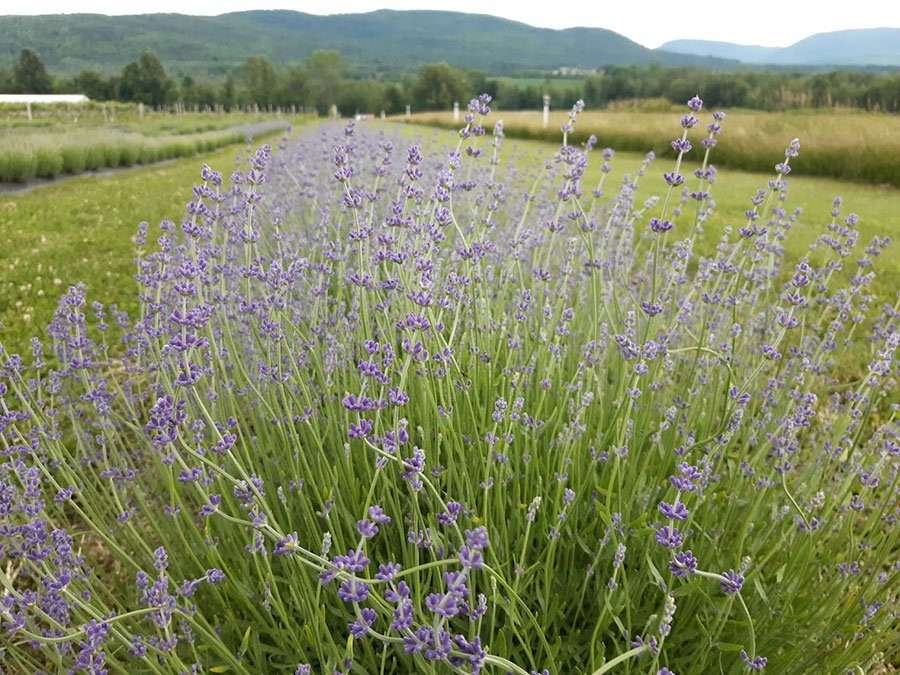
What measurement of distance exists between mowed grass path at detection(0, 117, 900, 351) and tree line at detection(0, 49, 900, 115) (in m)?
18.4

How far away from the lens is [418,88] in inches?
3027

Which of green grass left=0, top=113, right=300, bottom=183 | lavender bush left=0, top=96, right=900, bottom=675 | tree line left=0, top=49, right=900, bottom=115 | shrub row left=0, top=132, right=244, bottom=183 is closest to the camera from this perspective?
lavender bush left=0, top=96, right=900, bottom=675

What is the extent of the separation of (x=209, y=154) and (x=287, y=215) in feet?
68.5

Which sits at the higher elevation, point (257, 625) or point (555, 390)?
point (555, 390)

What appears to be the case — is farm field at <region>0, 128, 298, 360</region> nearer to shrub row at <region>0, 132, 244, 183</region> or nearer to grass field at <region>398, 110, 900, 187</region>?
shrub row at <region>0, 132, 244, 183</region>

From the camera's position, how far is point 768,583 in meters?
1.98

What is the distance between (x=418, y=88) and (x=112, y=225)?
74.1m

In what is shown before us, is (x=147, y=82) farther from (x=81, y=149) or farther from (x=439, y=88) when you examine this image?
(x=81, y=149)

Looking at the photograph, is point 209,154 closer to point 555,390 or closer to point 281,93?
point 555,390

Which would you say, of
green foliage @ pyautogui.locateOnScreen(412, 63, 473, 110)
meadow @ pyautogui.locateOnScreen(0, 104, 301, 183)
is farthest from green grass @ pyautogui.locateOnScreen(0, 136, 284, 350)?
green foliage @ pyautogui.locateOnScreen(412, 63, 473, 110)

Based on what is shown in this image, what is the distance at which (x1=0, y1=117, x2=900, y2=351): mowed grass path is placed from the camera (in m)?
5.58

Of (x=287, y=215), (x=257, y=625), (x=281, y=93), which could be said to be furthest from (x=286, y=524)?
(x=281, y=93)

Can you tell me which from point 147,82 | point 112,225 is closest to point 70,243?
point 112,225

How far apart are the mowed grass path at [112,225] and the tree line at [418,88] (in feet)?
60.5
